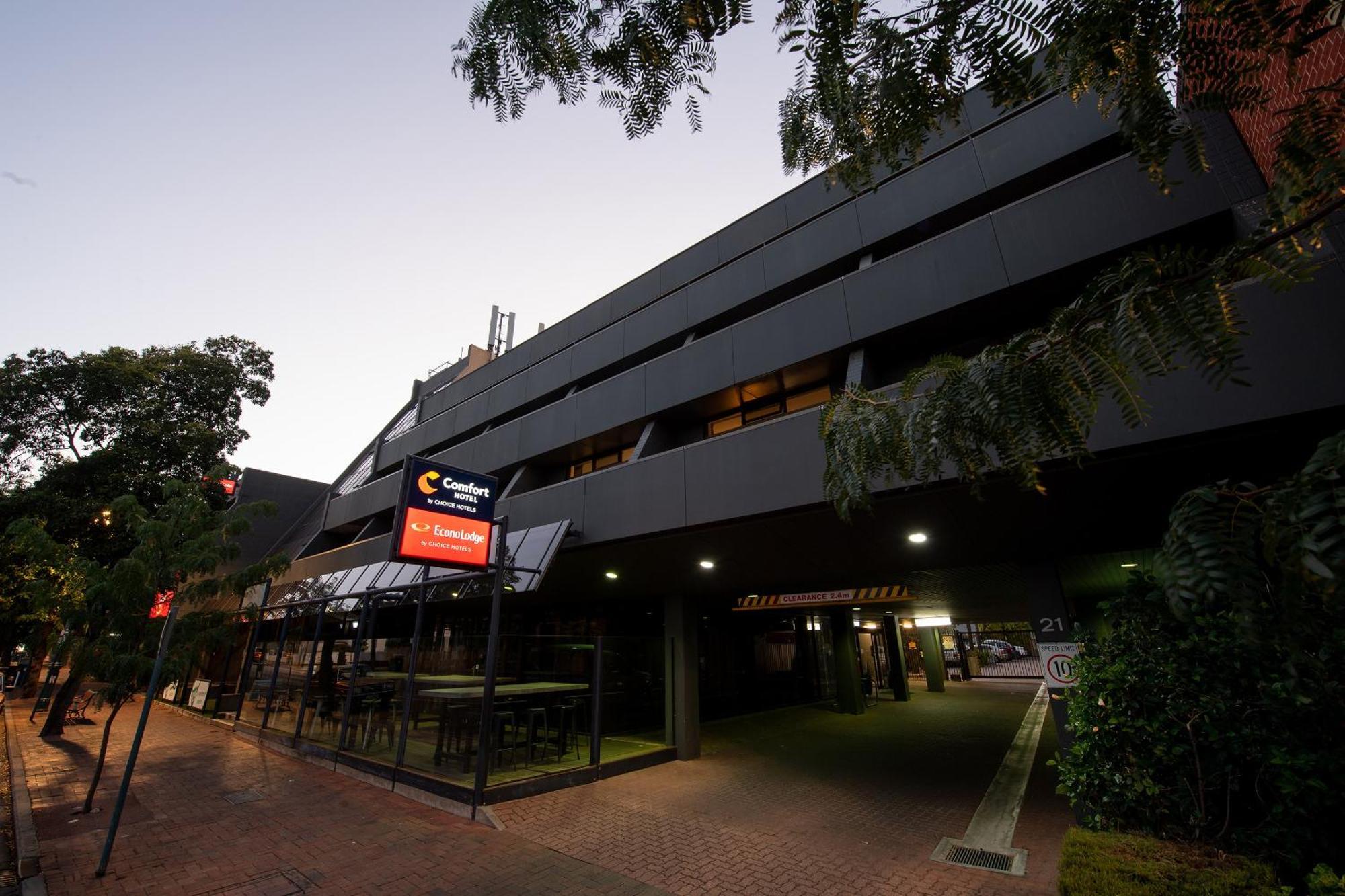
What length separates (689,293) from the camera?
1318 cm

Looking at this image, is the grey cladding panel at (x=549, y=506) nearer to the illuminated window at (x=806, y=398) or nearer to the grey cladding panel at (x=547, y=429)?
the grey cladding panel at (x=547, y=429)

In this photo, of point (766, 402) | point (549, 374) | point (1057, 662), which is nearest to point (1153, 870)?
point (1057, 662)

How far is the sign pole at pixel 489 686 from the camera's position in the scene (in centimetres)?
839

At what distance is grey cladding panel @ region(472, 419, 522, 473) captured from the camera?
49.0ft

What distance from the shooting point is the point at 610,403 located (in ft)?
42.0

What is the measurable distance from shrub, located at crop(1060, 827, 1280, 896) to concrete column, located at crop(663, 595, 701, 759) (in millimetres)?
8807

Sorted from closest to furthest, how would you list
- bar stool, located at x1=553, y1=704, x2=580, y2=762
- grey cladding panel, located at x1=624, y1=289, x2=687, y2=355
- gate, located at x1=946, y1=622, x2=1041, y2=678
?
1. bar stool, located at x1=553, y1=704, x2=580, y2=762
2. grey cladding panel, located at x1=624, y1=289, x2=687, y2=355
3. gate, located at x1=946, y1=622, x2=1041, y2=678

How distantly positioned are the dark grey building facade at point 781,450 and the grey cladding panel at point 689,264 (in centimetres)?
7

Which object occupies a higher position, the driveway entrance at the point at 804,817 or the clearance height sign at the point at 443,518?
the clearance height sign at the point at 443,518

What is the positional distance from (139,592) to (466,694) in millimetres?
5181

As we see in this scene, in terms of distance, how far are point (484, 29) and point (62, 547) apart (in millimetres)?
13251

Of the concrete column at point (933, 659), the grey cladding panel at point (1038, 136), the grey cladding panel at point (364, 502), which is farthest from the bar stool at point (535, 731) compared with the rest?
the concrete column at point (933, 659)

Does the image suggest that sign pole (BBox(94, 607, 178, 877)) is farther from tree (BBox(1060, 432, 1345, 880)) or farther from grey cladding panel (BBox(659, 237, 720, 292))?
grey cladding panel (BBox(659, 237, 720, 292))

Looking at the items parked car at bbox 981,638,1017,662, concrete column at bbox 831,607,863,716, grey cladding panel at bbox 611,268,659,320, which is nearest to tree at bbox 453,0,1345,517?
grey cladding panel at bbox 611,268,659,320
